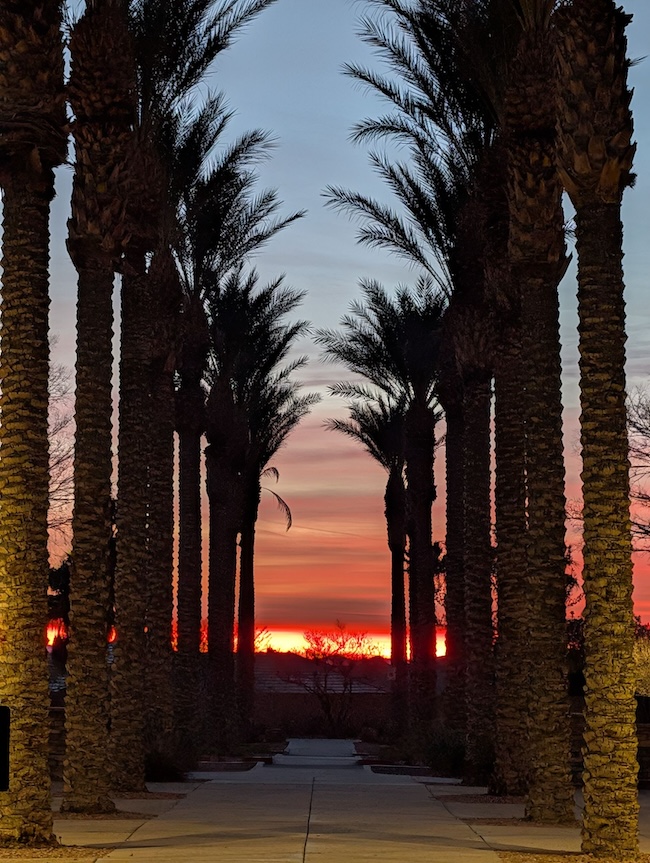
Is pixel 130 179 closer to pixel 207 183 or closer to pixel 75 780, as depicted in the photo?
pixel 75 780

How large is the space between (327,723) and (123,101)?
3907 cm

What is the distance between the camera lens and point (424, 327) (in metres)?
37.1

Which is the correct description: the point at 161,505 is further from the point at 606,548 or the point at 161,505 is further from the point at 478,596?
the point at 606,548

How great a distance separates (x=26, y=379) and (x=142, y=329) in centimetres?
602

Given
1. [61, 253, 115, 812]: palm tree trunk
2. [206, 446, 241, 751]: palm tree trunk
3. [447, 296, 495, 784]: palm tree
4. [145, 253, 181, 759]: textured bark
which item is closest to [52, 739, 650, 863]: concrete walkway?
[61, 253, 115, 812]: palm tree trunk

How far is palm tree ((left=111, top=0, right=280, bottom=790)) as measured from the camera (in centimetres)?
1917

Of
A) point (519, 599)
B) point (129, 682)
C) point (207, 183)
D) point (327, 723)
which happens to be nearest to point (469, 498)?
point (519, 599)

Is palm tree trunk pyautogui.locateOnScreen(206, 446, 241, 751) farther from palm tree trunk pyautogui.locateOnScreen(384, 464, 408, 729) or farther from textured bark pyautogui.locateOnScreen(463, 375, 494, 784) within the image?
textured bark pyautogui.locateOnScreen(463, 375, 494, 784)

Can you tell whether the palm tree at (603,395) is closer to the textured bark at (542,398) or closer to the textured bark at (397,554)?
the textured bark at (542,398)

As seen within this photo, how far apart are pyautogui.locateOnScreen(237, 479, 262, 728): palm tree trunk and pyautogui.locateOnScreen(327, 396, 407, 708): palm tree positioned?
13.1 ft

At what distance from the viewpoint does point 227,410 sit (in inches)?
1419

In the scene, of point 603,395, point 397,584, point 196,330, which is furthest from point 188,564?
point 603,395

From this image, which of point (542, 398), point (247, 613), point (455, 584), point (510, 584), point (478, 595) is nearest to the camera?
point (542, 398)

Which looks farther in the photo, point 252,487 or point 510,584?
point 252,487
